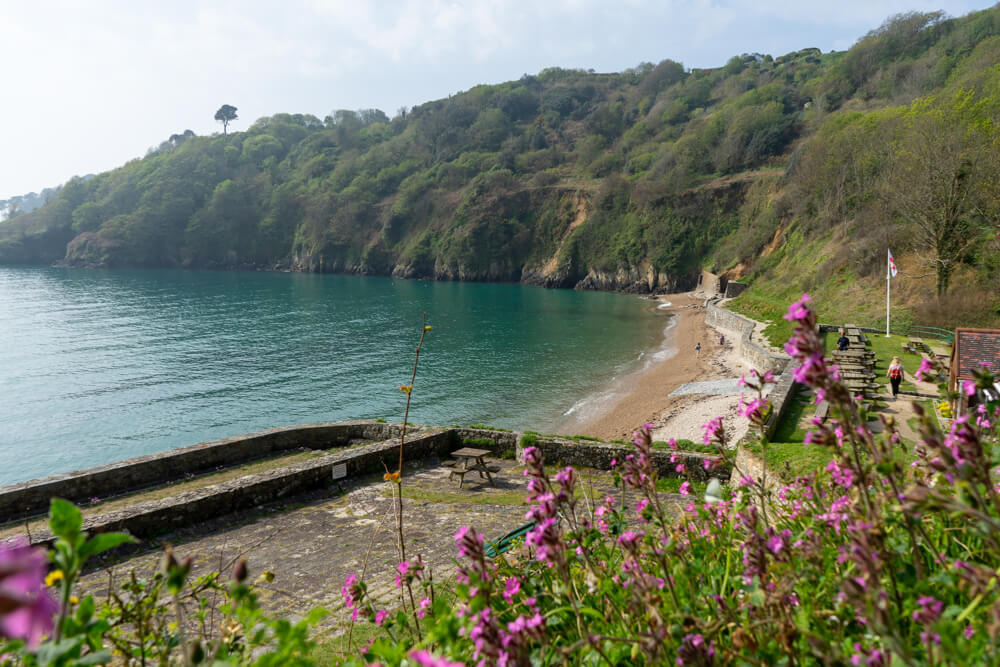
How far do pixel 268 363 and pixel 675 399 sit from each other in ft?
88.7

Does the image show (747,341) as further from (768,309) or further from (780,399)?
(780,399)

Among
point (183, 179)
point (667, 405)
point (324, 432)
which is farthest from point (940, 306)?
point (183, 179)

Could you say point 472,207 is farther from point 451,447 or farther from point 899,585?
point 899,585

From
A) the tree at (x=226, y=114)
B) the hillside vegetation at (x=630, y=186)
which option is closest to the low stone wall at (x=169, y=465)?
the hillside vegetation at (x=630, y=186)

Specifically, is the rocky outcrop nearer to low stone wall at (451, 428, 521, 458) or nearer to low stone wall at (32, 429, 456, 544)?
low stone wall at (451, 428, 521, 458)

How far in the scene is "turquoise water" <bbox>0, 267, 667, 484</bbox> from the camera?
27.4m

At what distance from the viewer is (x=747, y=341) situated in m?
33.0

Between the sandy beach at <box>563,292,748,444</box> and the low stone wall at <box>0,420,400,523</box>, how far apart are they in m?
11.4

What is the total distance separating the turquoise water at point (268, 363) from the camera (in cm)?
2741

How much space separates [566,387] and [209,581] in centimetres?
2997

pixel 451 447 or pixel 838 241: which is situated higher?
pixel 838 241

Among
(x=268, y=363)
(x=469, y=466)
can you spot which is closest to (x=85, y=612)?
(x=469, y=466)

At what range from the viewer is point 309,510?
11344mm

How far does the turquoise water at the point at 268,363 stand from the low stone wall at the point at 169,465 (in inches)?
434
